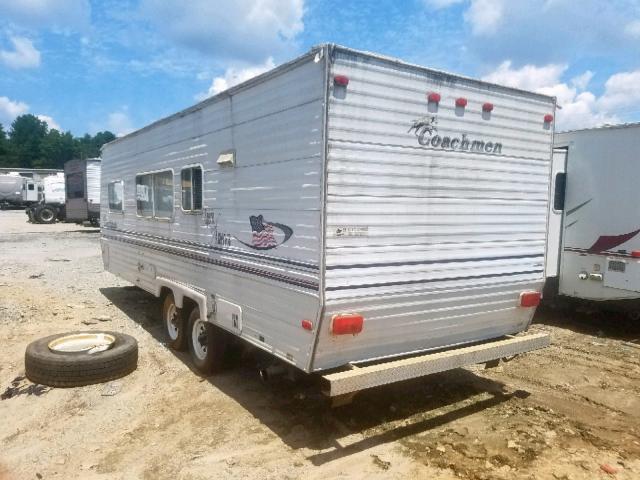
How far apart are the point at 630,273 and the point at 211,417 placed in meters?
6.20

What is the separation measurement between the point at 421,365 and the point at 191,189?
11.1 ft

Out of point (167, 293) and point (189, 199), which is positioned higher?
point (189, 199)

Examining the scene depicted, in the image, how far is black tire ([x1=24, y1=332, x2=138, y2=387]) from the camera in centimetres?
560

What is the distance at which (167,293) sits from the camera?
7.26m

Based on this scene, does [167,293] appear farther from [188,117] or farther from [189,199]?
[188,117]

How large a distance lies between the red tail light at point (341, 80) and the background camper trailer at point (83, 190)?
21.1 m

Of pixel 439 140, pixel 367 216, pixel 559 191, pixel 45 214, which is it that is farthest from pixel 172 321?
pixel 45 214

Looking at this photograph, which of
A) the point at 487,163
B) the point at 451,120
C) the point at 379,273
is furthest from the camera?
the point at 487,163

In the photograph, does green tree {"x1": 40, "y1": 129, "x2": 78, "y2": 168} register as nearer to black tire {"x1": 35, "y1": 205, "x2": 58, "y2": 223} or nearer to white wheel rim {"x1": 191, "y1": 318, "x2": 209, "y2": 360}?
black tire {"x1": 35, "y1": 205, "x2": 58, "y2": 223}

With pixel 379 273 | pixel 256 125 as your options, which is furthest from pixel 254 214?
pixel 379 273

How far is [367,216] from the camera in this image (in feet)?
13.8

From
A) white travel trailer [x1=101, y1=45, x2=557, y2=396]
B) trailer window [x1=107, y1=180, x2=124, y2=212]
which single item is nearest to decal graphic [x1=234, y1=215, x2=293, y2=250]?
white travel trailer [x1=101, y1=45, x2=557, y2=396]

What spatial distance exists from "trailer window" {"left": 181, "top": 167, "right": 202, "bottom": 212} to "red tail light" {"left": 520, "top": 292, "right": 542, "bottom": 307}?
12.0ft

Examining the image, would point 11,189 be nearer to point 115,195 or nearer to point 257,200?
point 115,195
